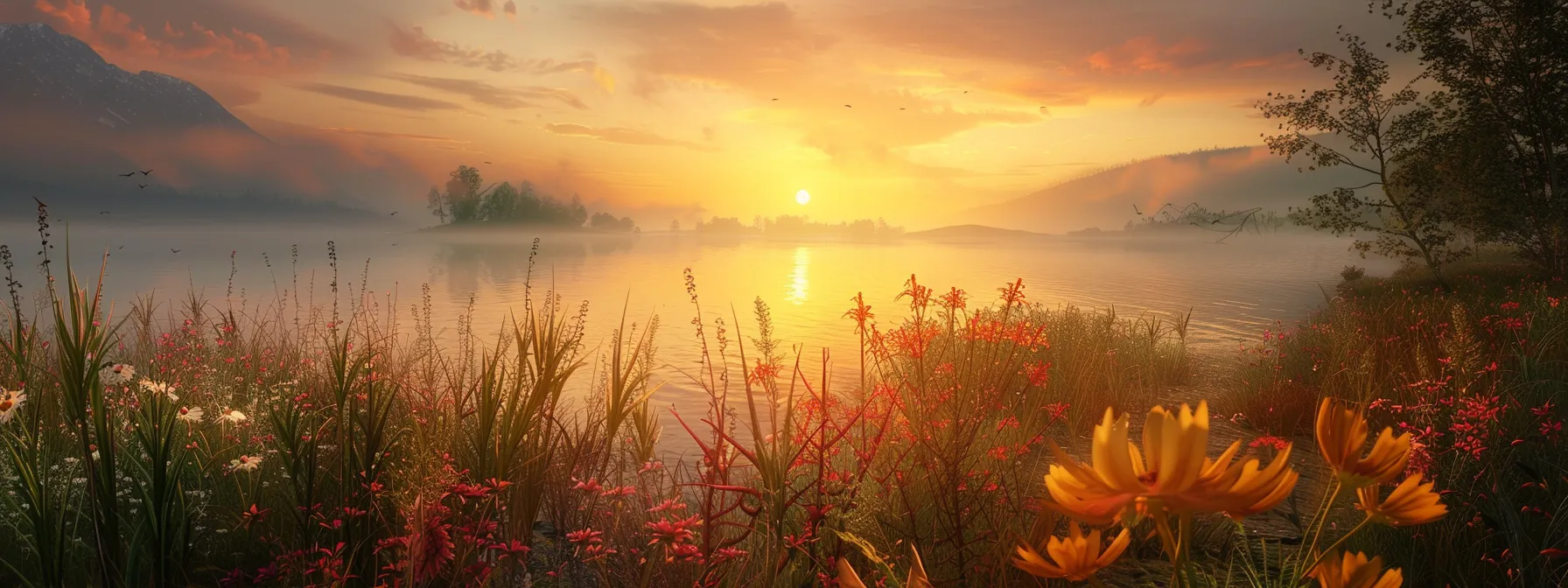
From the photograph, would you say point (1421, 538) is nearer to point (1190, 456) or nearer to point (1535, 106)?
point (1190, 456)

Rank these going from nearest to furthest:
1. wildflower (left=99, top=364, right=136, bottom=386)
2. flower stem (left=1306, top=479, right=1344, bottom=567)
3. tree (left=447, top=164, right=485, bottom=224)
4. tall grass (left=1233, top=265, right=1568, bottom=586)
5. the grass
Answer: flower stem (left=1306, top=479, right=1344, bottom=567) < the grass < wildflower (left=99, top=364, right=136, bottom=386) < tall grass (left=1233, top=265, right=1568, bottom=586) < tree (left=447, top=164, right=485, bottom=224)

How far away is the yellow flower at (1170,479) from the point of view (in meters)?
0.69

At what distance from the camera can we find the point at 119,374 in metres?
3.39

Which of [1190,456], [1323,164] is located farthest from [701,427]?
[1323,164]

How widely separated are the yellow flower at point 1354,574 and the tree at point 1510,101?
17805mm

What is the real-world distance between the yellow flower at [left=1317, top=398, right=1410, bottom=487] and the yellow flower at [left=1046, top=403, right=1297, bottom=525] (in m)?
0.22

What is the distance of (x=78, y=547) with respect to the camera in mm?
2891

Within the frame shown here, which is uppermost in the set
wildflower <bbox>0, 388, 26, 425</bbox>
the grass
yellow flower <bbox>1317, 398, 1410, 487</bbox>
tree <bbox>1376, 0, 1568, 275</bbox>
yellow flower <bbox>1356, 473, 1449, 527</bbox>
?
tree <bbox>1376, 0, 1568, 275</bbox>

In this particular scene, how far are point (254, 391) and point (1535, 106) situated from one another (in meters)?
19.9


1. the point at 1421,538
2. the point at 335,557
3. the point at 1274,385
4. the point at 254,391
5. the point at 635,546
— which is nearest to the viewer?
the point at 335,557

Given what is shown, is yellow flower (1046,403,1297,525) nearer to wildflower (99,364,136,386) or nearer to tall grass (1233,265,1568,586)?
tall grass (1233,265,1568,586)

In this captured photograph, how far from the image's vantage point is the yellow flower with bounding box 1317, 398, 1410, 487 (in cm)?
90

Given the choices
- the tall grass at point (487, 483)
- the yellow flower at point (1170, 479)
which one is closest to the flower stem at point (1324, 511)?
the yellow flower at point (1170, 479)

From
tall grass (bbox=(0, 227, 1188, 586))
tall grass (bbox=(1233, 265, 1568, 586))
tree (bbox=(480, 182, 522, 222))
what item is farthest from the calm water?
tree (bbox=(480, 182, 522, 222))
